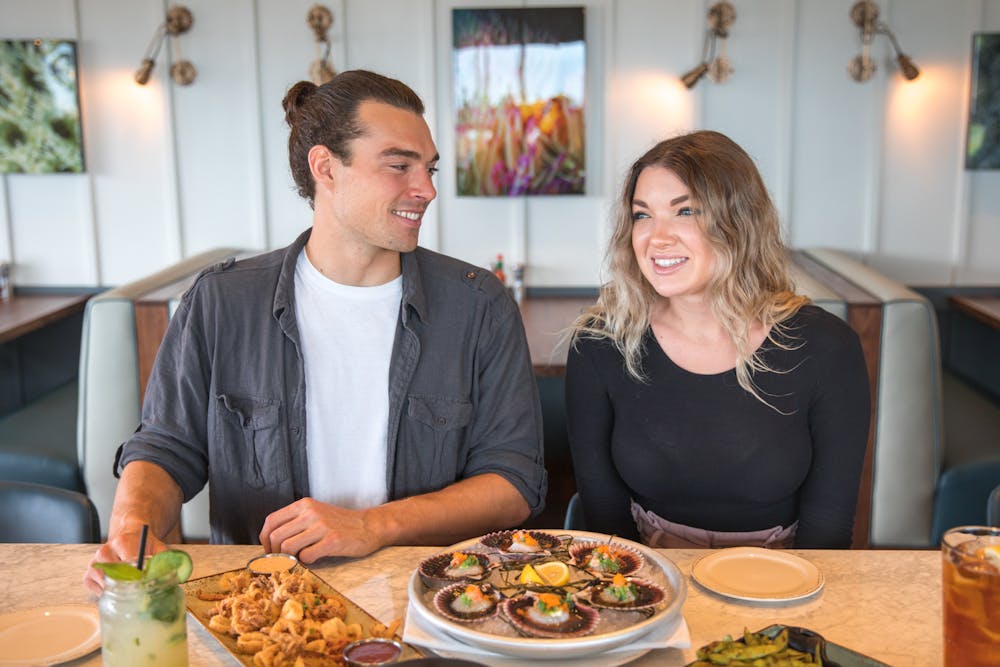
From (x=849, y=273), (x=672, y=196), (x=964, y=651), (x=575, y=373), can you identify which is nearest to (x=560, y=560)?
(x=964, y=651)

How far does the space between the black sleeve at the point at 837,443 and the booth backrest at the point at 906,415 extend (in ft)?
3.27

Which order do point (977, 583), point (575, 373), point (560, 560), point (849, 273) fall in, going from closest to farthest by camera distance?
point (977, 583)
point (560, 560)
point (575, 373)
point (849, 273)

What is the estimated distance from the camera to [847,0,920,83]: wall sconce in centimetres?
379

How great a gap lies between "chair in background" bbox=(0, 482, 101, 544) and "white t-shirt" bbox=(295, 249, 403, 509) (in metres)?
0.39

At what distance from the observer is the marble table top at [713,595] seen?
1.23 m

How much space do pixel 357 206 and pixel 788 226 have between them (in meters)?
2.59

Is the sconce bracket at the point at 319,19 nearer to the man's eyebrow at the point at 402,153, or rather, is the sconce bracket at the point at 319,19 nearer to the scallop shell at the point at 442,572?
the man's eyebrow at the point at 402,153

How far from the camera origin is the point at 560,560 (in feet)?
4.48

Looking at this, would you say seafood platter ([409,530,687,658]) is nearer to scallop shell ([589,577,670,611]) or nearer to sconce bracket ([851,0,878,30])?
scallop shell ([589,577,670,611])

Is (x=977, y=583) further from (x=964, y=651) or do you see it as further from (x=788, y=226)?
(x=788, y=226)

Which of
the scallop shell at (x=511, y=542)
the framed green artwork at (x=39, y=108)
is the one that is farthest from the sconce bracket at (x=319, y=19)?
the scallop shell at (x=511, y=542)

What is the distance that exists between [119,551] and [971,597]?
3.68ft

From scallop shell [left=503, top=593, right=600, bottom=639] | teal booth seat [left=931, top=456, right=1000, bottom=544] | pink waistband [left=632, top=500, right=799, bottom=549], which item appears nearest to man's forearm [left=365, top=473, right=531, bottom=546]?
pink waistband [left=632, top=500, right=799, bottom=549]

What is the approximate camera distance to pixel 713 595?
1.36 m
